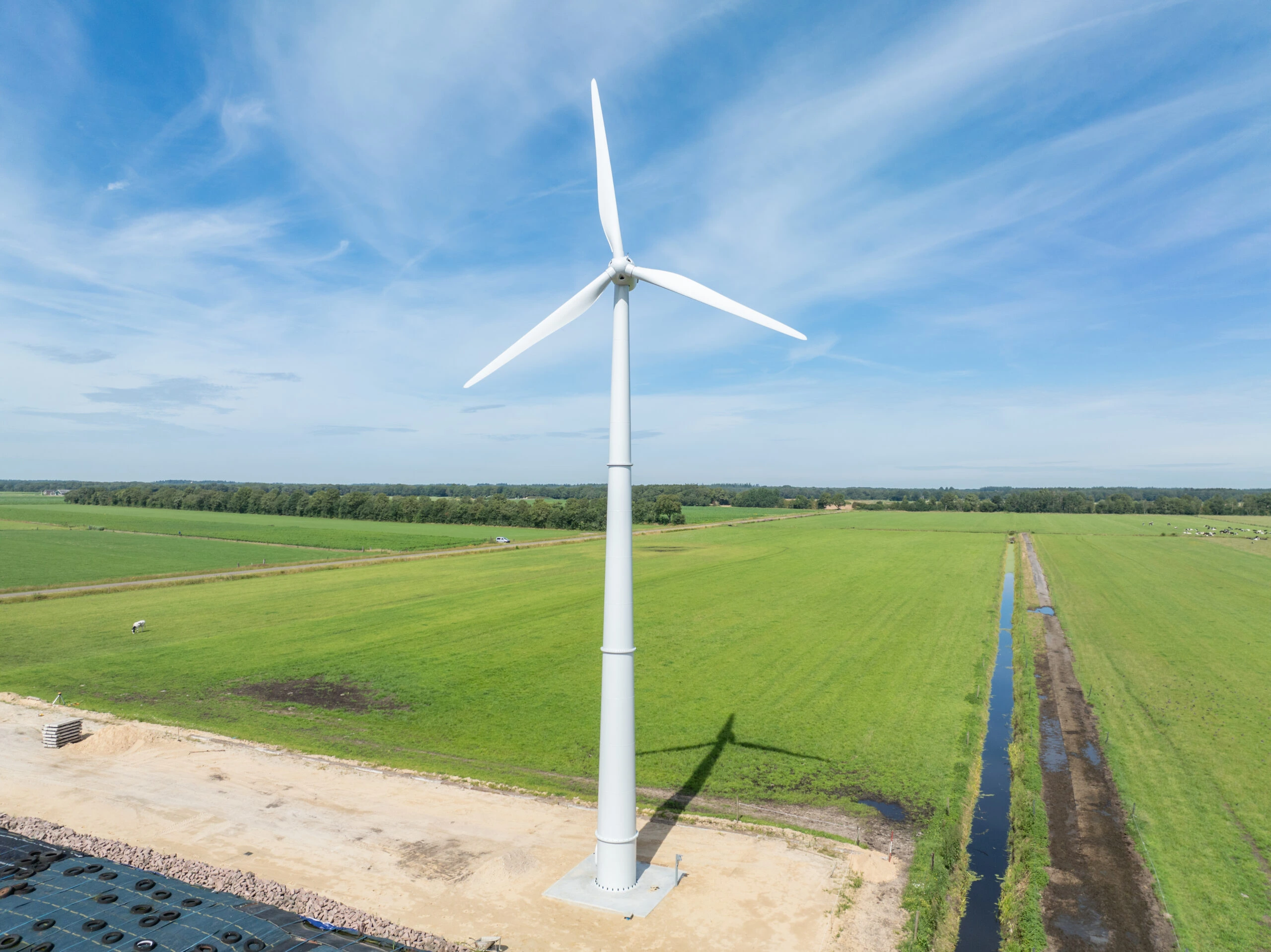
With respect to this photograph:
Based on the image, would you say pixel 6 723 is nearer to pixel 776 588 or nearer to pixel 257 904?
pixel 257 904

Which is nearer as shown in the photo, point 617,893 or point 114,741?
point 617,893

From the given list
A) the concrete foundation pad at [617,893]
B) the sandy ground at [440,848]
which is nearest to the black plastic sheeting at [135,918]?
the sandy ground at [440,848]

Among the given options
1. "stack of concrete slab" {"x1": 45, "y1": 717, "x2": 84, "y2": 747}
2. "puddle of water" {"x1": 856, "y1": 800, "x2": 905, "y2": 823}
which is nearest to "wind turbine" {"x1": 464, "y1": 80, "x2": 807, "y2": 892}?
"puddle of water" {"x1": 856, "y1": 800, "x2": 905, "y2": 823}

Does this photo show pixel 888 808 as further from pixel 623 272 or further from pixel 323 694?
pixel 323 694

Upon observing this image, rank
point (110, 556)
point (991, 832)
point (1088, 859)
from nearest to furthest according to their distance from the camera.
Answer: point (1088, 859), point (991, 832), point (110, 556)

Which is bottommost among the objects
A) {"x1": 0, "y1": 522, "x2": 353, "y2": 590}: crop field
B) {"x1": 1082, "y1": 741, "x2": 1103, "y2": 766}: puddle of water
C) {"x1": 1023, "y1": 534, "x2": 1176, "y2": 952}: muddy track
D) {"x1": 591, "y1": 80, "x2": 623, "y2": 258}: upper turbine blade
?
{"x1": 1023, "y1": 534, "x2": 1176, "y2": 952}: muddy track

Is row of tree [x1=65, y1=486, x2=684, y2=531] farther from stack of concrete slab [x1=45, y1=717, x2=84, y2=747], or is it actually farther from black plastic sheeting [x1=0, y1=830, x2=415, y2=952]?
black plastic sheeting [x1=0, y1=830, x2=415, y2=952]

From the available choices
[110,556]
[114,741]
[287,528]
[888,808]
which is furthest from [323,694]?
[287,528]

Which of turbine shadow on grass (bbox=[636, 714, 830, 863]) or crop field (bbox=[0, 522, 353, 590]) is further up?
crop field (bbox=[0, 522, 353, 590])
